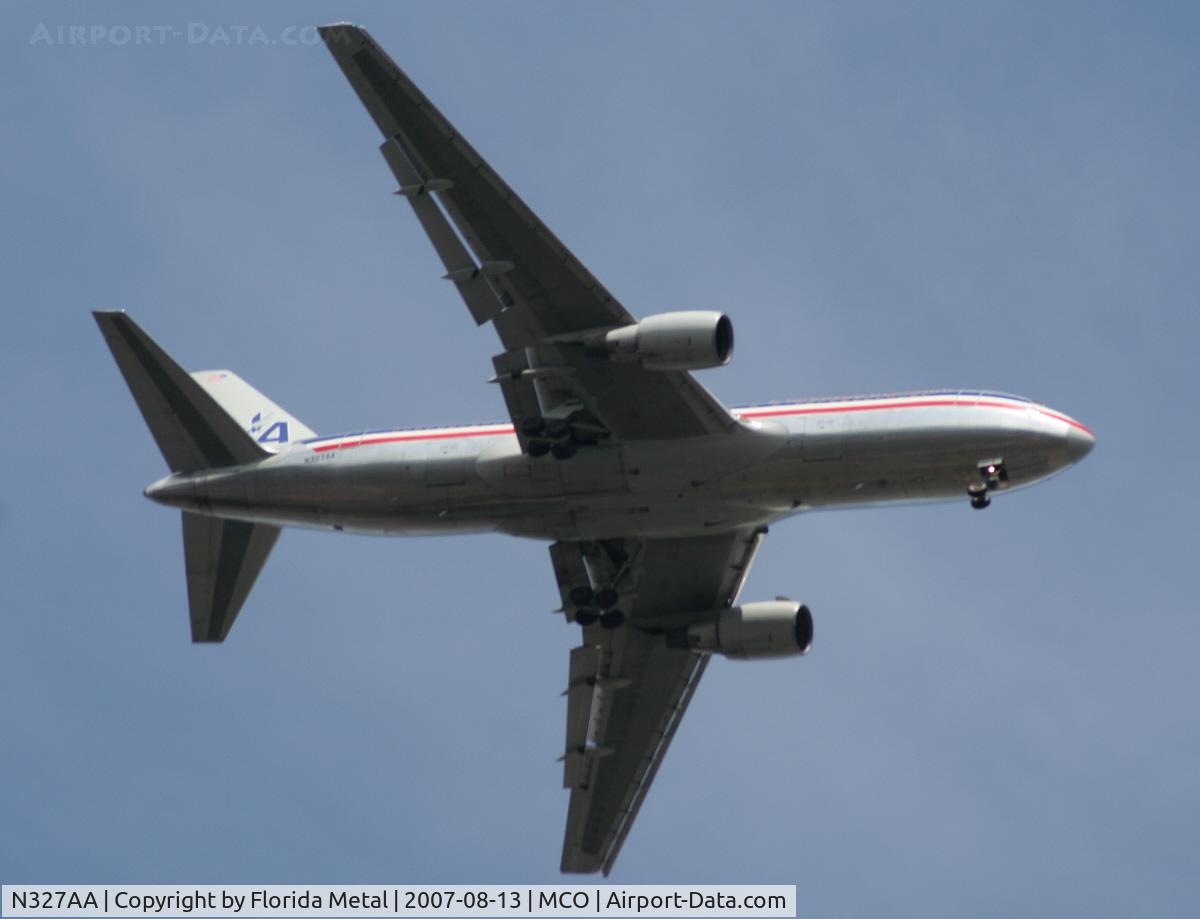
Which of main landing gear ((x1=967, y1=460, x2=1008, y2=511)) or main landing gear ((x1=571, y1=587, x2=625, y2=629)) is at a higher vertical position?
main landing gear ((x1=967, y1=460, x2=1008, y2=511))

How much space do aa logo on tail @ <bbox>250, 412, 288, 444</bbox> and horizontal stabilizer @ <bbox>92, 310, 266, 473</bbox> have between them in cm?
226

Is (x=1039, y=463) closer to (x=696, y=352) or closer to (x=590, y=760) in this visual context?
(x=696, y=352)

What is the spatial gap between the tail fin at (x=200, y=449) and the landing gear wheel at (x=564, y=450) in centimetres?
1077

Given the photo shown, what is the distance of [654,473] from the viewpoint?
65875mm

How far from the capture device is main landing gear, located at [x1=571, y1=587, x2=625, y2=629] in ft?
235

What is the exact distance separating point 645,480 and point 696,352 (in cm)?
581

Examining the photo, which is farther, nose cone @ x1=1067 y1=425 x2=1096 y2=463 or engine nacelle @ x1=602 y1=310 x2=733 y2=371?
nose cone @ x1=1067 y1=425 x2=1096 y2=463

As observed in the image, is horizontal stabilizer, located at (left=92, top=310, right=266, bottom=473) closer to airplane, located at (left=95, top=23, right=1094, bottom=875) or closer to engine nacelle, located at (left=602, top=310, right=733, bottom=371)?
airplane, located at (left=95, top=23, right=1094, bottom=875)

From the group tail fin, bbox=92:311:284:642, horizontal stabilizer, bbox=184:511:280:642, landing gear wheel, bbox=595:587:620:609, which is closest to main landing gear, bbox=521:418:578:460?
landing gear wheel, bbox=595:587:620:609

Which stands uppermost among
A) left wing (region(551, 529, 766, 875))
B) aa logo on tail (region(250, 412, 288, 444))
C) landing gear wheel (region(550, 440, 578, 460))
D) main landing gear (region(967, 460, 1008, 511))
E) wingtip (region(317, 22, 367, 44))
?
wingtip (region(317, 22, 367, 44))

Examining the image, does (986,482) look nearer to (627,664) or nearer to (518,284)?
(518,284)

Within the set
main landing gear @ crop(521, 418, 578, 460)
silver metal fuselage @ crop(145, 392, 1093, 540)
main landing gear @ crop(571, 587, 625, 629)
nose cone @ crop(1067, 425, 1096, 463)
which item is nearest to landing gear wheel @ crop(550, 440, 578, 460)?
main landing gear @ crop(521, 418, 578, 460)

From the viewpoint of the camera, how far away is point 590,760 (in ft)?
252

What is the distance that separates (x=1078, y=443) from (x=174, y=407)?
2974 centimetres
